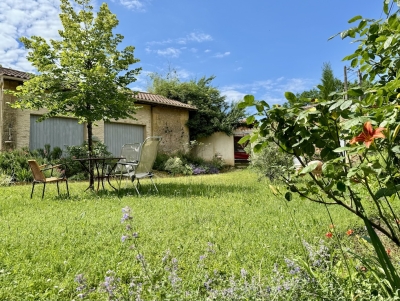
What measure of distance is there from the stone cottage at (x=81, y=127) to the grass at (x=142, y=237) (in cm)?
452

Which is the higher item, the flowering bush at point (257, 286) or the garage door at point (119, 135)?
the garage door at point (119, 135)

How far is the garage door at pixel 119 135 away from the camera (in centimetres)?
1366

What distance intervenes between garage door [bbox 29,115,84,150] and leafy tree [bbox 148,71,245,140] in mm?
6571

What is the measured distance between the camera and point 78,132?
12.6 meters

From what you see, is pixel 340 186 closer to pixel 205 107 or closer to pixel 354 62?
pixel 354 62

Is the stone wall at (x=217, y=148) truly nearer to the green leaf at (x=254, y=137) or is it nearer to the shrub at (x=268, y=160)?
the shrub at (x=268, y=160)

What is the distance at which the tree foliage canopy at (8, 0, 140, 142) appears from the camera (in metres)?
6.45

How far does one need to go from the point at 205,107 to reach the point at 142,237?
14.9 m

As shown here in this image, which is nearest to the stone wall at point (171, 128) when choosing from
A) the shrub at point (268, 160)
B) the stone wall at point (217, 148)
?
the stone wall at point (217, 148)

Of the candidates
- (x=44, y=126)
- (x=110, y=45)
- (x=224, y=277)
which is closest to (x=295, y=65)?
(x=110, y=45)

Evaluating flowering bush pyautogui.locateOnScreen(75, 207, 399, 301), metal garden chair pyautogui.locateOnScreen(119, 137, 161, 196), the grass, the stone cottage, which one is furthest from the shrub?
flowering bush pyautogui.locateOnScreen(75, 207, 399, 301)

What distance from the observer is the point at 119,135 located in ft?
46.3

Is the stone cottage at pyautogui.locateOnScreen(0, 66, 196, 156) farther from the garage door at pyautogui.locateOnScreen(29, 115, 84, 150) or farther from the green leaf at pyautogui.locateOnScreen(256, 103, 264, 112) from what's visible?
the green leaf at pyautogui.locateOnScreen(256, 103, 264, 112)

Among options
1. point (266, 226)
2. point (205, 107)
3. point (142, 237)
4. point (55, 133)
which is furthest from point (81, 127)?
point (266, 226)
